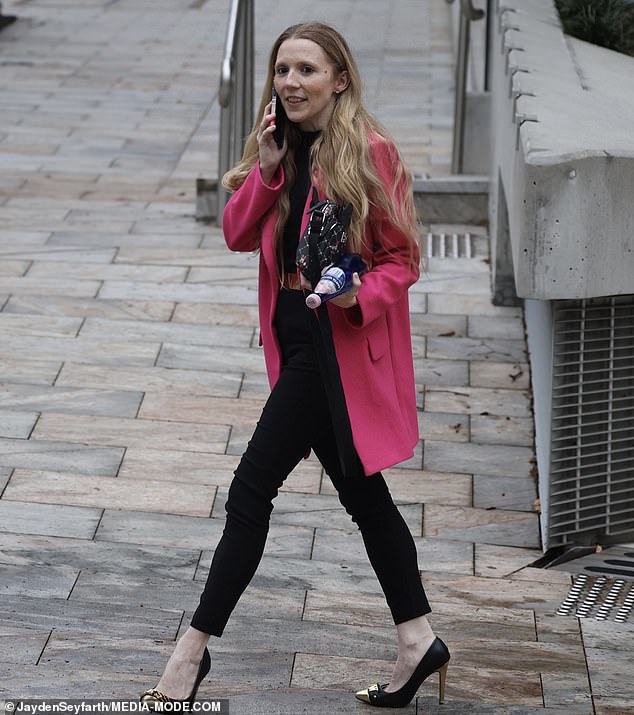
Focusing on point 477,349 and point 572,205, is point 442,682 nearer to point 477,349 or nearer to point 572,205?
point 572,205

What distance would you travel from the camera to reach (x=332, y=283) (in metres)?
3.02

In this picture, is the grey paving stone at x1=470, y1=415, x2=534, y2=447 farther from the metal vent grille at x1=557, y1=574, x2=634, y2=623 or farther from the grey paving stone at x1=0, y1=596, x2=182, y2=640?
the grey paving stone at x1=0, y1=596, x2=182, y2=640

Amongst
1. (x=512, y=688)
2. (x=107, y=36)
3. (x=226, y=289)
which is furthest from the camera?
(x=107, y=36)

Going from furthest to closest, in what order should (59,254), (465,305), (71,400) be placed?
1. (59,254)
2. (465,305)
3. (71,400)

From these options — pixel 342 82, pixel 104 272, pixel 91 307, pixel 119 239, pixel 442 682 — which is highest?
pixel 342 82

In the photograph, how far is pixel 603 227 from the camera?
3748 millimetres

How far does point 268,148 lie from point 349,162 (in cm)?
21

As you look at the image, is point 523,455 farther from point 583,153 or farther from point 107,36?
point 107,36

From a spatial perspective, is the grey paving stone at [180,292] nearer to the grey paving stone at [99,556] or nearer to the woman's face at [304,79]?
the grey paving stone at [99,556]

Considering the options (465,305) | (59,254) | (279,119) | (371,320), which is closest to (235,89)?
(59,254)

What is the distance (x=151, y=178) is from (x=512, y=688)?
5985mm

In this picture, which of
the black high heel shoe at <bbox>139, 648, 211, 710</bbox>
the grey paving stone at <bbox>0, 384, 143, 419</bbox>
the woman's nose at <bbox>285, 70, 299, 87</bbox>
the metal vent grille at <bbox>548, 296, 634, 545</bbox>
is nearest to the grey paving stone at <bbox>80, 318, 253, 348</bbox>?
the grey paving stone at <bbox>0, 384, 143, 419</bbox>

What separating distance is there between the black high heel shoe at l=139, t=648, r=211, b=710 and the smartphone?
4.28ft

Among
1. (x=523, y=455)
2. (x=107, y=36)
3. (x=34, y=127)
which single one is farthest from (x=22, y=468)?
(x=107, y=36)
